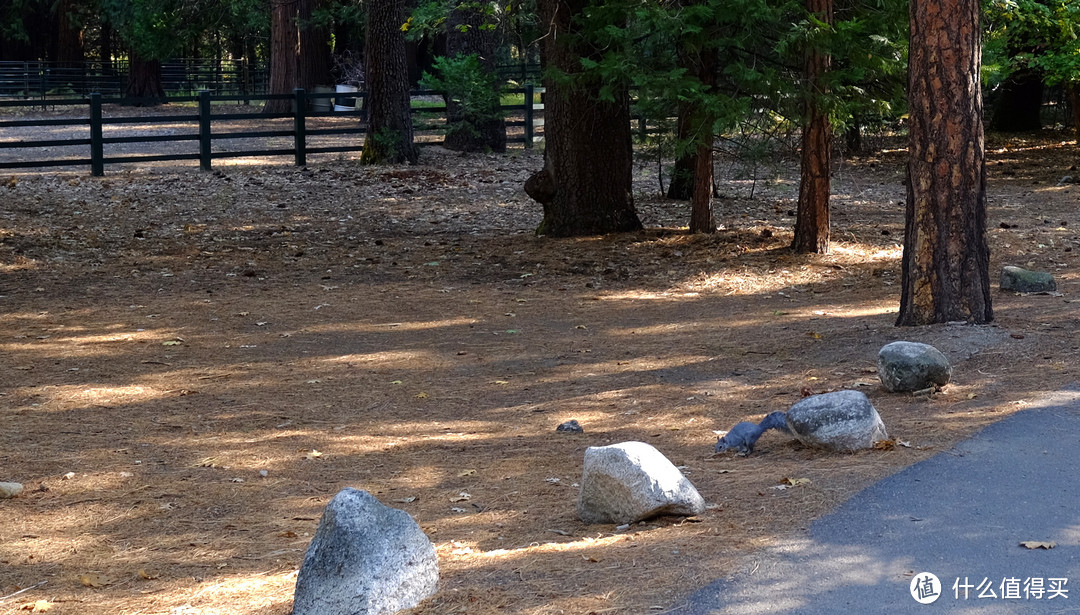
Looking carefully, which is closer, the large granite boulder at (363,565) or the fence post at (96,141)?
the large granite boulder at (363,565)

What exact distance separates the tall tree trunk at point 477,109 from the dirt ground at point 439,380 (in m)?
4.88

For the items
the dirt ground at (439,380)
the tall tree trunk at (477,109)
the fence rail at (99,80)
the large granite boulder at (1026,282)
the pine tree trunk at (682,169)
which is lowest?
the dirt ground at (439,380)

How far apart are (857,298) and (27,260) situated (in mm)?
9038

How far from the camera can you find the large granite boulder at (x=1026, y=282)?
10078 millimetres

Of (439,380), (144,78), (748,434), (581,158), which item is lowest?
(439,380)

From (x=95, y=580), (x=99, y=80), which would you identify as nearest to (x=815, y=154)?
(x=95, y=580)

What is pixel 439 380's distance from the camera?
8172 mm

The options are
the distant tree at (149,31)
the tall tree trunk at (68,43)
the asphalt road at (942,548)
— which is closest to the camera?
the asphalt road at (942,548)

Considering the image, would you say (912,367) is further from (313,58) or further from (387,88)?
(313,58)

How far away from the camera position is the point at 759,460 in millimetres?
5902

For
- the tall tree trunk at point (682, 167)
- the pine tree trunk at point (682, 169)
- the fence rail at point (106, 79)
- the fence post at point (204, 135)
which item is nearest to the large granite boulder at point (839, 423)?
the tall tree trunk at point (682, 167)

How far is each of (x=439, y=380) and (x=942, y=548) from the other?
176 inches

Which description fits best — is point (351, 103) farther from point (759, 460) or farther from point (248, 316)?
point (759, 460)

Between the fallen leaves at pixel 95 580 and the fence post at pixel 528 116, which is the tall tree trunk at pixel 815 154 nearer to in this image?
the fallen leaves at pixel 95 580
